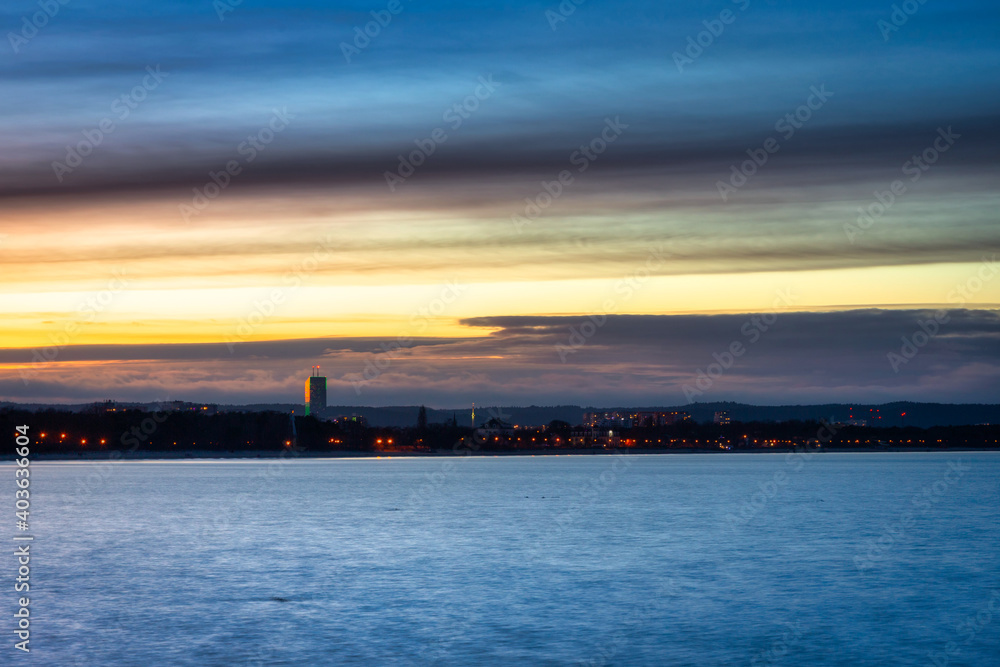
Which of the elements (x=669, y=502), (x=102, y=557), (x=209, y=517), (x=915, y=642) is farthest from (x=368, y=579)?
(x=669, y=502)

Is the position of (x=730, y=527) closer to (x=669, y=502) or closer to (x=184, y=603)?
(x=669, y=502)

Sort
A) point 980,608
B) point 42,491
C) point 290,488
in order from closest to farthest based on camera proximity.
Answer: point 980,608, point 42,491, point 290,488

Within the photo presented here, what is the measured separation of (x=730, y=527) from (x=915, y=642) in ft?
141

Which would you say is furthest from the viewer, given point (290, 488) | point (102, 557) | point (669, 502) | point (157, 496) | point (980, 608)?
point (290, 488)

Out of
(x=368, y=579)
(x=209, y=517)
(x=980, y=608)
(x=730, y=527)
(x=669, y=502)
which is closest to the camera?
(x=980, y=608)

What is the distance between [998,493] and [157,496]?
359 ft

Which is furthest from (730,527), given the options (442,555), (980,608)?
(980,608)

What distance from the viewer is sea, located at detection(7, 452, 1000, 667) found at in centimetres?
3344

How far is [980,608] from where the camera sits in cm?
4169

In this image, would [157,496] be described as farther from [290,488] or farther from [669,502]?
[669,502]

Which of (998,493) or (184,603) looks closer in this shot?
(184,603)

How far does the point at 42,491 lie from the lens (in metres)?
139

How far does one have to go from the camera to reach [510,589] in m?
45.8

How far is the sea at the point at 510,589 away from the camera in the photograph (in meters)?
33.4
